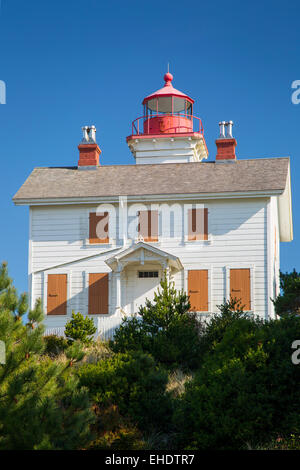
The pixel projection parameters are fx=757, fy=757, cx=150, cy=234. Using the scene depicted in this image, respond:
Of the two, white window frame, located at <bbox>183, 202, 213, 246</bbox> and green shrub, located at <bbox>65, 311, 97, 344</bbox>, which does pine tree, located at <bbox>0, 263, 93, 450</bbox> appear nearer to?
green shrub, located at <bbox>65, 311, 97, 344</bbox>

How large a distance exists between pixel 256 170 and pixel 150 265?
519 cm

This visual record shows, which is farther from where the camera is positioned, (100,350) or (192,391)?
(100,350)

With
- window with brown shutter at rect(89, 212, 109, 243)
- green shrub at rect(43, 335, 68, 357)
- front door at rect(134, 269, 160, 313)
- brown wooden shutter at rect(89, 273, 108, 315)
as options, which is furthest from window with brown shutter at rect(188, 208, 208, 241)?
green shrub at rect(43, 335, 68, 357)

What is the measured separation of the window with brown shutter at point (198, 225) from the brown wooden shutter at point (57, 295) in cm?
457

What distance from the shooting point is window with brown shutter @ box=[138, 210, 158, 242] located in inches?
1017

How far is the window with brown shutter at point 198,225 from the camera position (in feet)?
84.0

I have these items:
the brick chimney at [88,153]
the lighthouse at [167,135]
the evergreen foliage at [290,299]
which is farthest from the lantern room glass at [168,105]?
the evergreen foliage at [290,299]

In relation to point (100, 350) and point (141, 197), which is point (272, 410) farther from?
point (141, 197)

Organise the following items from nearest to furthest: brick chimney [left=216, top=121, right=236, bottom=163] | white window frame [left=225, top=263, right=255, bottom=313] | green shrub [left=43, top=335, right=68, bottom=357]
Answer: green shrub [left=43, top=335, right=68, bottom=357]
white window frame [left=225, top=263, right=255, bottom=313]
brick chimney [left=216, top=121, right=236, bottom=163]

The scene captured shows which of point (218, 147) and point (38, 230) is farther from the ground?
point (218, 147)

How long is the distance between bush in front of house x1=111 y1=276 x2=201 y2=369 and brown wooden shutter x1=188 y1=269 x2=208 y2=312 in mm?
4234

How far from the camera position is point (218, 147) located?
2800 cm

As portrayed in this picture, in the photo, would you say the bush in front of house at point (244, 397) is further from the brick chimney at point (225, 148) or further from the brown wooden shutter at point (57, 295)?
the brick chimney at point (225, 148)

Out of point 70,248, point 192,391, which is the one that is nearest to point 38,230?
point 70,248
